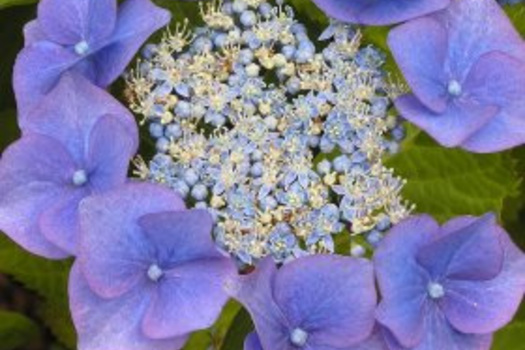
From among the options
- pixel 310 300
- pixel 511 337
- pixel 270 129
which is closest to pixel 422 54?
pixel 270 129

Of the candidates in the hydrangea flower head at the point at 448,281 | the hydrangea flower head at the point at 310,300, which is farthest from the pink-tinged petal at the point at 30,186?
the hydrangea flower head at the point at 448,281

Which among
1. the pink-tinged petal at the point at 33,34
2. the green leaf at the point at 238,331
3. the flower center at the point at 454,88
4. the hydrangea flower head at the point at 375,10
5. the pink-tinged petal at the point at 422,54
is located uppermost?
the hydrangea flower head at the point at 375,10

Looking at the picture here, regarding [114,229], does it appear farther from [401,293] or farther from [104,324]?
[401,293]

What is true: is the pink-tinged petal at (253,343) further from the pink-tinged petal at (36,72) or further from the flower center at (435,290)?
the pink-tinged petal at (36,72)

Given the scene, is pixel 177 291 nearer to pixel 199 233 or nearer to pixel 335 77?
pixel 199 233

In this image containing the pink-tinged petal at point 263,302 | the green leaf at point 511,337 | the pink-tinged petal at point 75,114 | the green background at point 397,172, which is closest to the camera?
the pink-tinged petal at point 263,302

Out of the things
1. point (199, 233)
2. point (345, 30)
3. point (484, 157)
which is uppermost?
point (345, 30)

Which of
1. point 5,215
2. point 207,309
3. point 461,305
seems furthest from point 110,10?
point 461,305
